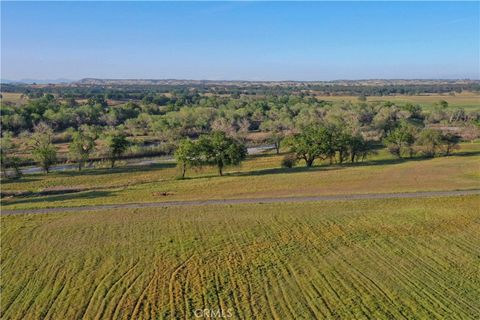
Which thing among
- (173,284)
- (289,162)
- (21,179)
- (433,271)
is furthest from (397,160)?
(21,179)

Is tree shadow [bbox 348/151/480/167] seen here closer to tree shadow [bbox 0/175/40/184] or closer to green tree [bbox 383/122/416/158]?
green tree [bbox 383/122/416/158]

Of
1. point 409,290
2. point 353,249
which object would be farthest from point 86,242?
point 409,290

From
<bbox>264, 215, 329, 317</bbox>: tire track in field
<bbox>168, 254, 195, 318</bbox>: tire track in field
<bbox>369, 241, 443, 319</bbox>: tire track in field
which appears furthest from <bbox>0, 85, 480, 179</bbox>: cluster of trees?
<bbox>369, 241, 443, 319</bbox>: tire track in field

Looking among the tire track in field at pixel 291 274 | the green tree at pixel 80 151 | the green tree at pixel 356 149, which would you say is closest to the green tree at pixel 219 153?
the green tree at pixel 356 149

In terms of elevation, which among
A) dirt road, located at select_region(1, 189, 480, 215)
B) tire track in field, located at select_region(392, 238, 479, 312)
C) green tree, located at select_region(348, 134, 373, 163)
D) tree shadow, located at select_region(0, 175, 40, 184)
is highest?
green tree, located at select_region(348, 134, 373, 163)

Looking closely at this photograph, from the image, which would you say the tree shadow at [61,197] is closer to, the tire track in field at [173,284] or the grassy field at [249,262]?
the grassy field at [249,262]

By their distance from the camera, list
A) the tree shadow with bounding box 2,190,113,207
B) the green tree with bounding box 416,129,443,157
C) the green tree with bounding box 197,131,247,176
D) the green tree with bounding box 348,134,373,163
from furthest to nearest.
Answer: the green tree with bounding box 416,129,443,157
the green tree with bounding box 348,134,373,163
the green tree with bounding box 197,131,247,176
the tree shadow with bounding box 2,190,113,207

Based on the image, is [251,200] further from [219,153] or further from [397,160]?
[397,160]
